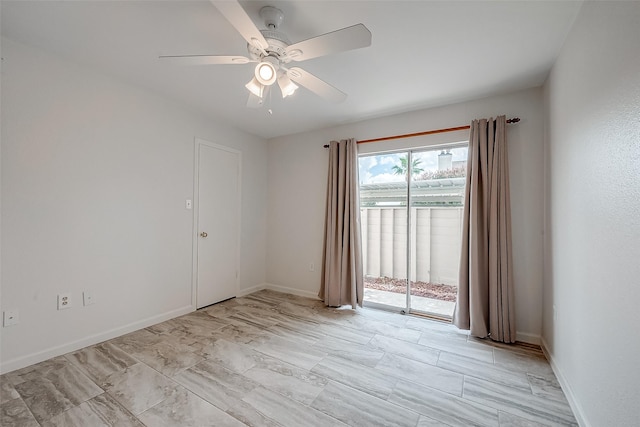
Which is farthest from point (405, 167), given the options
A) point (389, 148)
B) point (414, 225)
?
point (414, 225)

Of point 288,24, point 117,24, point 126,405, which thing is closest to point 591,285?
point 288,24

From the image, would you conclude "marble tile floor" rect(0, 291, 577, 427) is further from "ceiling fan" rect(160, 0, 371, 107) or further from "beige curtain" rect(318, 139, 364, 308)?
"ceiling fan" rect(160, 0, 371, 107)

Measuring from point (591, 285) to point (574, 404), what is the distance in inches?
31.6

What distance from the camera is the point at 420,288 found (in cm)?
320

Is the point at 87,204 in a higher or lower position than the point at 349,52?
lower

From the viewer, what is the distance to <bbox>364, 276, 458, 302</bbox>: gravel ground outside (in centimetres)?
305

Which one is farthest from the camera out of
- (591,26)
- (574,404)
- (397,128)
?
(397,128)

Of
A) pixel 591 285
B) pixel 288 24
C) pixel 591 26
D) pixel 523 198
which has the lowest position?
pixel 591 285

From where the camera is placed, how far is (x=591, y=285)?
140cm

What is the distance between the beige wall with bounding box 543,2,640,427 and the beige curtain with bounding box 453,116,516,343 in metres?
0.45

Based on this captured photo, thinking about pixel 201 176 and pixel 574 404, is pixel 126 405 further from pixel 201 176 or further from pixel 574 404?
pixel 574 404

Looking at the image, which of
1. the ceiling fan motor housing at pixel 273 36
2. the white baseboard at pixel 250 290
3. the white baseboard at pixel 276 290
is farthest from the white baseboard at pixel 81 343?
the ceiling fan motor housing at pixel 273 36

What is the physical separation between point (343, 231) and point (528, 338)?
7.07ft

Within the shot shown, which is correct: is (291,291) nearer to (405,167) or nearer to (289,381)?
(289,381)
